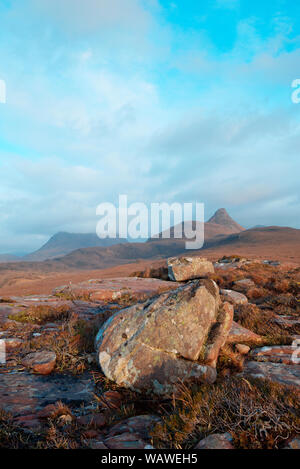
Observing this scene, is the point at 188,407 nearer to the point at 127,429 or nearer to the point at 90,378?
the point at 127,429

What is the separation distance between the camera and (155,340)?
4.48 m

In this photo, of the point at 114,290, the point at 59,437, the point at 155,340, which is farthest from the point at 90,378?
the point at 114,290

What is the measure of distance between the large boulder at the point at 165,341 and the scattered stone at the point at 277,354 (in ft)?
3.35

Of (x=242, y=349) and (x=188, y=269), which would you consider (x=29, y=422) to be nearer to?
(x=242, y=349)

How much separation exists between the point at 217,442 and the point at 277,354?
3.54 meters

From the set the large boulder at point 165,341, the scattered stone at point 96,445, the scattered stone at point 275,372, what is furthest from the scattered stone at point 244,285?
the scattered stone at point 96,445

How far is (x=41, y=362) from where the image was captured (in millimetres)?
4891

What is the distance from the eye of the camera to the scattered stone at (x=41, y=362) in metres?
4.80

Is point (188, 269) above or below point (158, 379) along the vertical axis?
above

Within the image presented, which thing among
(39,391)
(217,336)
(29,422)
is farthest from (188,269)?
(29,422)

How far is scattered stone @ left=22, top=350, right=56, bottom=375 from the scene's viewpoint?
Answer: 4801 mm

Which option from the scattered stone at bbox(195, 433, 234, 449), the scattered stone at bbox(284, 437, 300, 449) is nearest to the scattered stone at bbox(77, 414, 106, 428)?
the scattered stone at bbox(195, 433, 234, 449)

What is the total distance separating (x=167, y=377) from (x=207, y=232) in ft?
536

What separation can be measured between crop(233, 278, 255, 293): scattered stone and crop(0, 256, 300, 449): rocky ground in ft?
14.9
